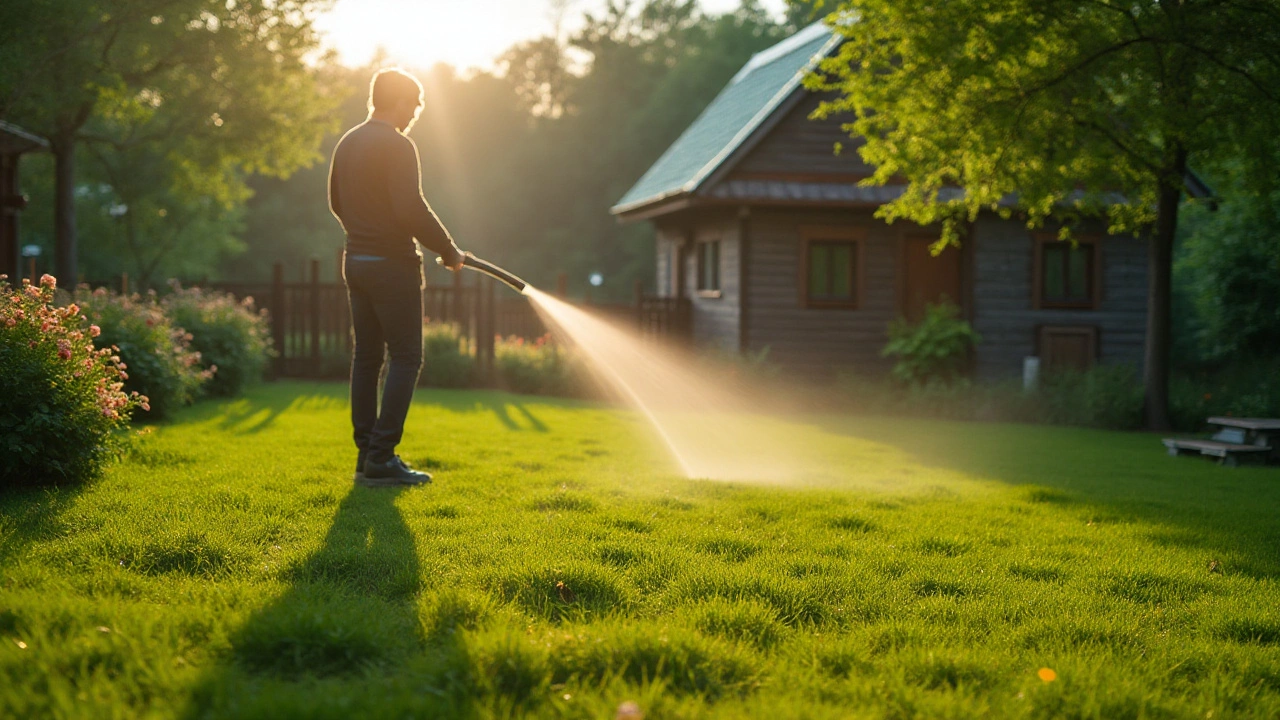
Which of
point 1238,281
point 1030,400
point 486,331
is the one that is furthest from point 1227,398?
point 486,331

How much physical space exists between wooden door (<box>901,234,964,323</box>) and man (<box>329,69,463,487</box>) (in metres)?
15.4

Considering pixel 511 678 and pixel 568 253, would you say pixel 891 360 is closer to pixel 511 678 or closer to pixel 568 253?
pixel 511 678

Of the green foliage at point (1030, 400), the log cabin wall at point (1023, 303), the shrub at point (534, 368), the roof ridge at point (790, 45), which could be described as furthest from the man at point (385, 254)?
the roof ridge at point (790, 45)

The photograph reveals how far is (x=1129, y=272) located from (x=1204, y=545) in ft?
54.1

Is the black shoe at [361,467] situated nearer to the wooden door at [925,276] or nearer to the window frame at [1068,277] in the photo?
the wooden door at [925,276]

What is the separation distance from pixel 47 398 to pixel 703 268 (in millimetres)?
17749

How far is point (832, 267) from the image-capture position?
2067 centimetres

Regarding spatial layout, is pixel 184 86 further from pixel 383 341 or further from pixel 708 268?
pixel 383 341

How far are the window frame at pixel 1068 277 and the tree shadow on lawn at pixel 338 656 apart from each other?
18656mm

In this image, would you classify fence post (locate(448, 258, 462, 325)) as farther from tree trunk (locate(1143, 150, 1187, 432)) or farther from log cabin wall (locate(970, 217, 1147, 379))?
tree trunk (locate(1143, 150, 1187, 432))

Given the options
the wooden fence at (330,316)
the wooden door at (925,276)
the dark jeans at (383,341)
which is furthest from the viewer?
the wooden door at (925,276)

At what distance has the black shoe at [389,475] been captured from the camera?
21.9ft

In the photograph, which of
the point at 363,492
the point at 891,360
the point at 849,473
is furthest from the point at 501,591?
the point at 891,360

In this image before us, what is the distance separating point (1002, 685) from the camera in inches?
137
